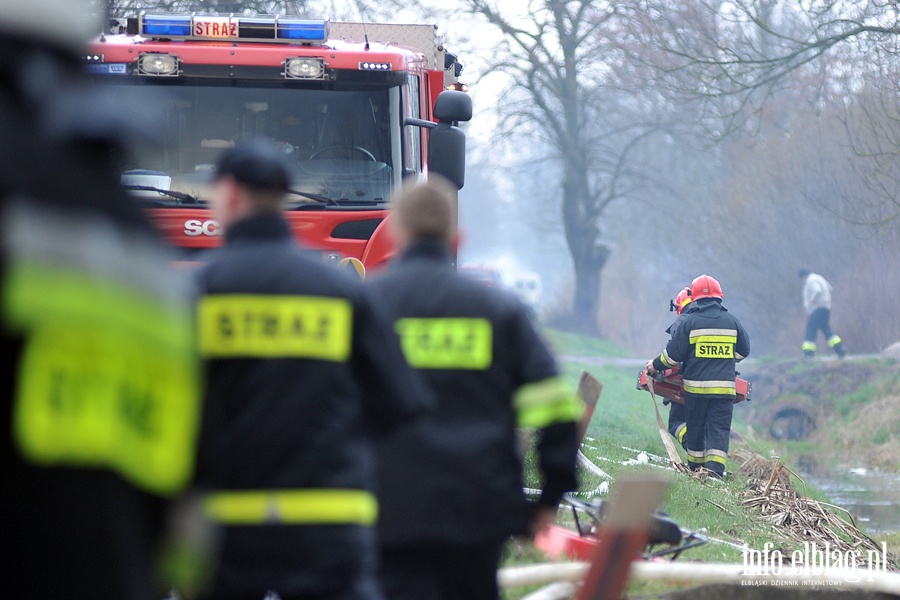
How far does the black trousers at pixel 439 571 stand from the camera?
146 inches

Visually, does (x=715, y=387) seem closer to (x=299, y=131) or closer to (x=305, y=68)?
(x=299, y=131)

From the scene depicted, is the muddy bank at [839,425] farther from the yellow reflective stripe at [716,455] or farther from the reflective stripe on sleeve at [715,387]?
the reflective stripe on sleeve at [715,387]

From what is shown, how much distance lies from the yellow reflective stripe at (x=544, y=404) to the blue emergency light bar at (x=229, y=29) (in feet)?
18.1

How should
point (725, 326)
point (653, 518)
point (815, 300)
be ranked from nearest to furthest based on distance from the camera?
point (653, 518) < point (725, 326) < point (815, 300)

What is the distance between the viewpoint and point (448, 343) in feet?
12.5

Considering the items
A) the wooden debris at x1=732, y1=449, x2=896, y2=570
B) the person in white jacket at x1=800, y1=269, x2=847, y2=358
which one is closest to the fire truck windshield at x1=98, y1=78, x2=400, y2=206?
the wooden debris at x1=732, y1=449, x2=896, y2=570

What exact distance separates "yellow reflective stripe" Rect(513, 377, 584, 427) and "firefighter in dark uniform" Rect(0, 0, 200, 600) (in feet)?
6.38

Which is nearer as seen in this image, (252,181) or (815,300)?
(252,181)

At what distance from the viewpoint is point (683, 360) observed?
Result: 1226cm

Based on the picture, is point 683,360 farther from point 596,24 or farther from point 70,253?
point 596,24

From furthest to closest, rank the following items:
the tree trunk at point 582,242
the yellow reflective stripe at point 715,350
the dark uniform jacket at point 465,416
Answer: the tree trunk at point 582,242 < the yellow reflective stripe at point 715,350 < the dark uniform jacket at point 465,416

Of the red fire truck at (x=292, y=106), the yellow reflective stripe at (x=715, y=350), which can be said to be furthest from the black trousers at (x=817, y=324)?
the red fire truck at (x=292, y=106)

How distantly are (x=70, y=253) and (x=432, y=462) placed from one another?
6.72 ft

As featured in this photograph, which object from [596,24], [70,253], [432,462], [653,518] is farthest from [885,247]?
[70,253]
